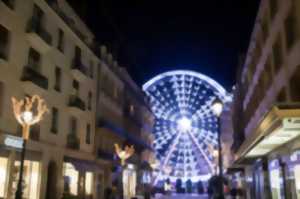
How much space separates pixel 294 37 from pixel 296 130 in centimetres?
615

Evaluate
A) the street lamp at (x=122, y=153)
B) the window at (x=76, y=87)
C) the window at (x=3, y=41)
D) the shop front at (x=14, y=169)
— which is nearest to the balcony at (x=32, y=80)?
the window at (x=3, y=41)

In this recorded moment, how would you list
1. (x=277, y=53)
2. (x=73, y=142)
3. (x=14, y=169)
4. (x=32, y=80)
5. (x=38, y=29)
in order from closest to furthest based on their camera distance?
(x=277, y=53), (x=14, y=169), (x=32, y=80), (x=38, y=29), (x=73, y=142)

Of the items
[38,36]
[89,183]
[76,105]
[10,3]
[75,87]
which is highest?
[10,3]

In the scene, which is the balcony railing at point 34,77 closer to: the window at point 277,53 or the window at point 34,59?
the window at point 34,59

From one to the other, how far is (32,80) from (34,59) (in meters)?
2.46

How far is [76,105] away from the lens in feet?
109

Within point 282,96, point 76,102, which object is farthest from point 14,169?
point 282,96

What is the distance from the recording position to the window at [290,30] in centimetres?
1925

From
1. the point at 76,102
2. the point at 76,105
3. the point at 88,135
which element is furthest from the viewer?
the point at 88,135

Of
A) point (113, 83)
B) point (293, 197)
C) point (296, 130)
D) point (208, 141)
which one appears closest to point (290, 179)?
point (293, 197)

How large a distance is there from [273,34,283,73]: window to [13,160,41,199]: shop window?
16060 mm

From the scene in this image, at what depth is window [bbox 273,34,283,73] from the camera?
879 inches

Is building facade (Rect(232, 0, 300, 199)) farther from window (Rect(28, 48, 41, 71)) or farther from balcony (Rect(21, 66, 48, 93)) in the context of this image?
window (Rect(28, 48, 41, 71))

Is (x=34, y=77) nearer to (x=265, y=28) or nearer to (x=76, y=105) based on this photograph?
(x=76, y=105)
